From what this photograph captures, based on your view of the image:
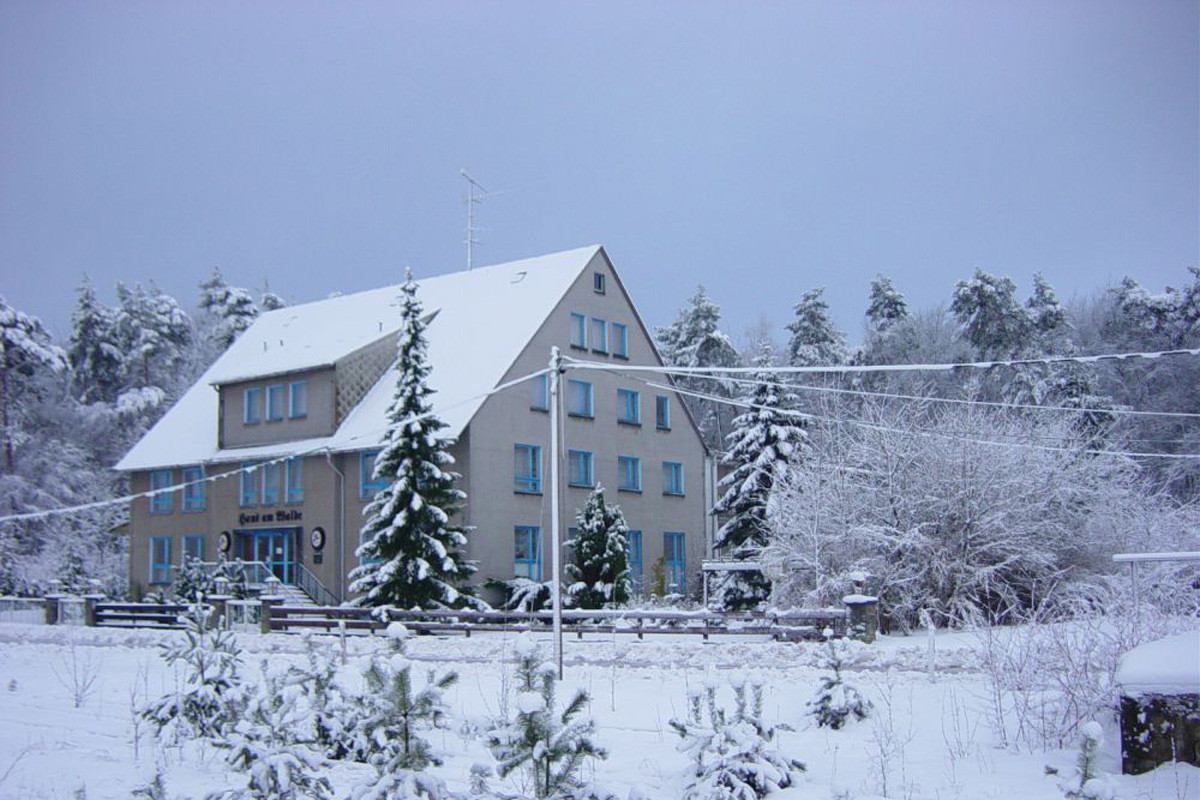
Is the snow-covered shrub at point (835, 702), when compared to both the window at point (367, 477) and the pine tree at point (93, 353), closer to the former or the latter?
the window at point (367, 477)

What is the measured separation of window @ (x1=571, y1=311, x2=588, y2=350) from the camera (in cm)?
4003

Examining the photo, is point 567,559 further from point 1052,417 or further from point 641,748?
point 641,748

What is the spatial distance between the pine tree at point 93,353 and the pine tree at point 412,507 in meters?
40.9

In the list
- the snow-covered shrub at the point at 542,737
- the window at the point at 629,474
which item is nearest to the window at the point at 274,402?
the window at the point at 629,474

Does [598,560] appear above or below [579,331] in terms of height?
below

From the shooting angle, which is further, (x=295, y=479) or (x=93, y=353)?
(x=93, y=353)

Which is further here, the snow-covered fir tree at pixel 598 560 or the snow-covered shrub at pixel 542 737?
the snow-covered fir tree at pixel 598 560

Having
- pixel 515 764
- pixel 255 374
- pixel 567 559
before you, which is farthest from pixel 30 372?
pixel 515 764

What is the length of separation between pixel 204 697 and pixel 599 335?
30.1 metres

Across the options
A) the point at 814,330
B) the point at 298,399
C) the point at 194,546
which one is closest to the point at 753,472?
the point at 298,399

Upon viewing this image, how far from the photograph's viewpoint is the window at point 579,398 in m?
39.9

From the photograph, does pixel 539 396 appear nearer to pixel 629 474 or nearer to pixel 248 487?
pixel 629 474

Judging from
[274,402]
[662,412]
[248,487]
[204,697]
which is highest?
[274,402]

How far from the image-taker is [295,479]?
39.6m
